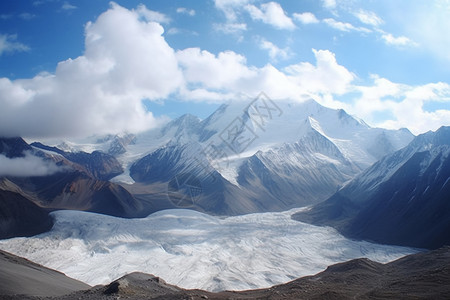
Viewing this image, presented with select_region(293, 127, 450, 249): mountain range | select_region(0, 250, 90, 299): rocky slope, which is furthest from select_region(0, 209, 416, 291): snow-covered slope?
select_region(0, 250, 90, 299): rocky slope

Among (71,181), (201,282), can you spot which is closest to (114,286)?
(201,282)

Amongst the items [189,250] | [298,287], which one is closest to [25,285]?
[298,287]

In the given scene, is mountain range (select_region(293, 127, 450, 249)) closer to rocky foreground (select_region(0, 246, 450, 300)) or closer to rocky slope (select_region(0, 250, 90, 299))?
rocky foreground (select_region(0, 246, 450, 300))

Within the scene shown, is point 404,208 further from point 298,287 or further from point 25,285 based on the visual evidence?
point 25,285

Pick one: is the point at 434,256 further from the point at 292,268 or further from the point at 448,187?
the point at 448,187

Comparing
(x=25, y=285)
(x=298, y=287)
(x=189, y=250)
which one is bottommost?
(x=189, y=250)

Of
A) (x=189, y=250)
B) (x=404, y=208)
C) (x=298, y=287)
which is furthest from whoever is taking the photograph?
(x=404, y=208)
